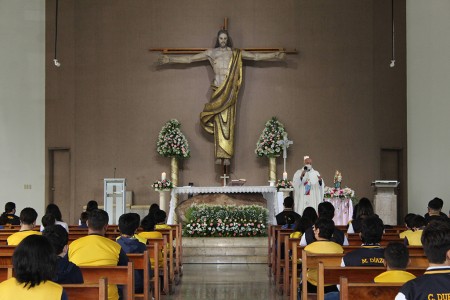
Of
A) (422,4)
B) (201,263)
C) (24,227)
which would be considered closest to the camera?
(24,227)

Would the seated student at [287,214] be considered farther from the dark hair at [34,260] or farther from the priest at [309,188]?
the dark hair at [34,260]

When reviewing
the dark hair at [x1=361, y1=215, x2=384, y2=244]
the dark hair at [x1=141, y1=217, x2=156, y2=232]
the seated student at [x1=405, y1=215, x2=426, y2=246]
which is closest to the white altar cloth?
the dark hair at [x1=141, y1=217, x2=156, y2=232]

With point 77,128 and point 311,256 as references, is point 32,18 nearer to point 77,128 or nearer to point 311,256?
point 77,128

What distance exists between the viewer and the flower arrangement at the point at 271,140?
591 inches

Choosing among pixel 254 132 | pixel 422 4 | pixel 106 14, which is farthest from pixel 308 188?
pixel 106 14

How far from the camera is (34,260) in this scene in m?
3.26

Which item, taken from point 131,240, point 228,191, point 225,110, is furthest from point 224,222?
point 131,240

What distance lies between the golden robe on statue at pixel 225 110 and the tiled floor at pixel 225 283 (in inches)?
172

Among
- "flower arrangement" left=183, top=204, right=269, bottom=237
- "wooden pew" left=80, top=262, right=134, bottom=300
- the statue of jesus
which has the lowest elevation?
"flower arrangement" left=183, top=204, right=269, bottom=237

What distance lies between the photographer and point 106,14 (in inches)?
625

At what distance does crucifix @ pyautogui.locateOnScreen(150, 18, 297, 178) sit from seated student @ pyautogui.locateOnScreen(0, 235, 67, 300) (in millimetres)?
11863

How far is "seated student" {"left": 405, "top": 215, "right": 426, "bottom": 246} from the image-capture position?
23.8 feet

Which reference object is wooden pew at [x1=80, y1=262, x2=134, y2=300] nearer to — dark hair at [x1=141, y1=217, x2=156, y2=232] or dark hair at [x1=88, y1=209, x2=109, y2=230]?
dark hair at [x1=88, y1=209, x2=109, y2=230]

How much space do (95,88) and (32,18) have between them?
2.02 meters
